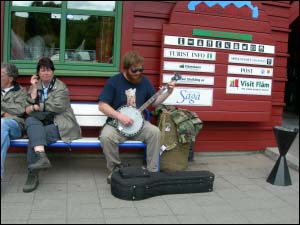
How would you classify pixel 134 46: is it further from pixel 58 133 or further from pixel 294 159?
pixel 294 159

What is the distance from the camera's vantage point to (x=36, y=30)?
568 centimetres

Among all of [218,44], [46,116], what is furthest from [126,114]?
[218,44]

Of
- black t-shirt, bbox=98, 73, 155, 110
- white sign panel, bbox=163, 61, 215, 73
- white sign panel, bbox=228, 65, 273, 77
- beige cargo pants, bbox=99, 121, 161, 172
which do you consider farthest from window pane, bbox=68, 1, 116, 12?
white sign panel, bbox=228, 65, 273, 77

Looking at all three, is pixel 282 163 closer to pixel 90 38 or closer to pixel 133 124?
pixel 133 124

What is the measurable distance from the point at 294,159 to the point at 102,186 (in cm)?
272

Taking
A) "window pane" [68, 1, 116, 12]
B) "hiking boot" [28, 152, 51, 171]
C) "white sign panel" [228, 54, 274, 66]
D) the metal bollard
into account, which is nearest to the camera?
"hiking boot" [28, 152, 51, 171]

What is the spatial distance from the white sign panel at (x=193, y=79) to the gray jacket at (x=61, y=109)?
4.48 ft

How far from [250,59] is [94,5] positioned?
2.19 metres

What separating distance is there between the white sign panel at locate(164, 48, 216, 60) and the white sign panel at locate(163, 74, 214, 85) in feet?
0.81

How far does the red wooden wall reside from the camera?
5.73 meters

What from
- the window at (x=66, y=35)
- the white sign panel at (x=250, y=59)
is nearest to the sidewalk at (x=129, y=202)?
the window at (x=66, y=35)

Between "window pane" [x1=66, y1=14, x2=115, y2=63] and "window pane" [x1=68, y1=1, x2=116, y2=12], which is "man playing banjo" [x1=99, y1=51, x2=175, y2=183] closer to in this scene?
"window pane" [x1=66, y1=14, x2=115, y2=63]

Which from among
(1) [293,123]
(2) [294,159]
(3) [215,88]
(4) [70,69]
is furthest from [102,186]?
(1) [293,123]

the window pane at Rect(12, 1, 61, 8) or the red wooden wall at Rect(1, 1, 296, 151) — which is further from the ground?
the window pane at Rect(12, 1, 61, 8)
